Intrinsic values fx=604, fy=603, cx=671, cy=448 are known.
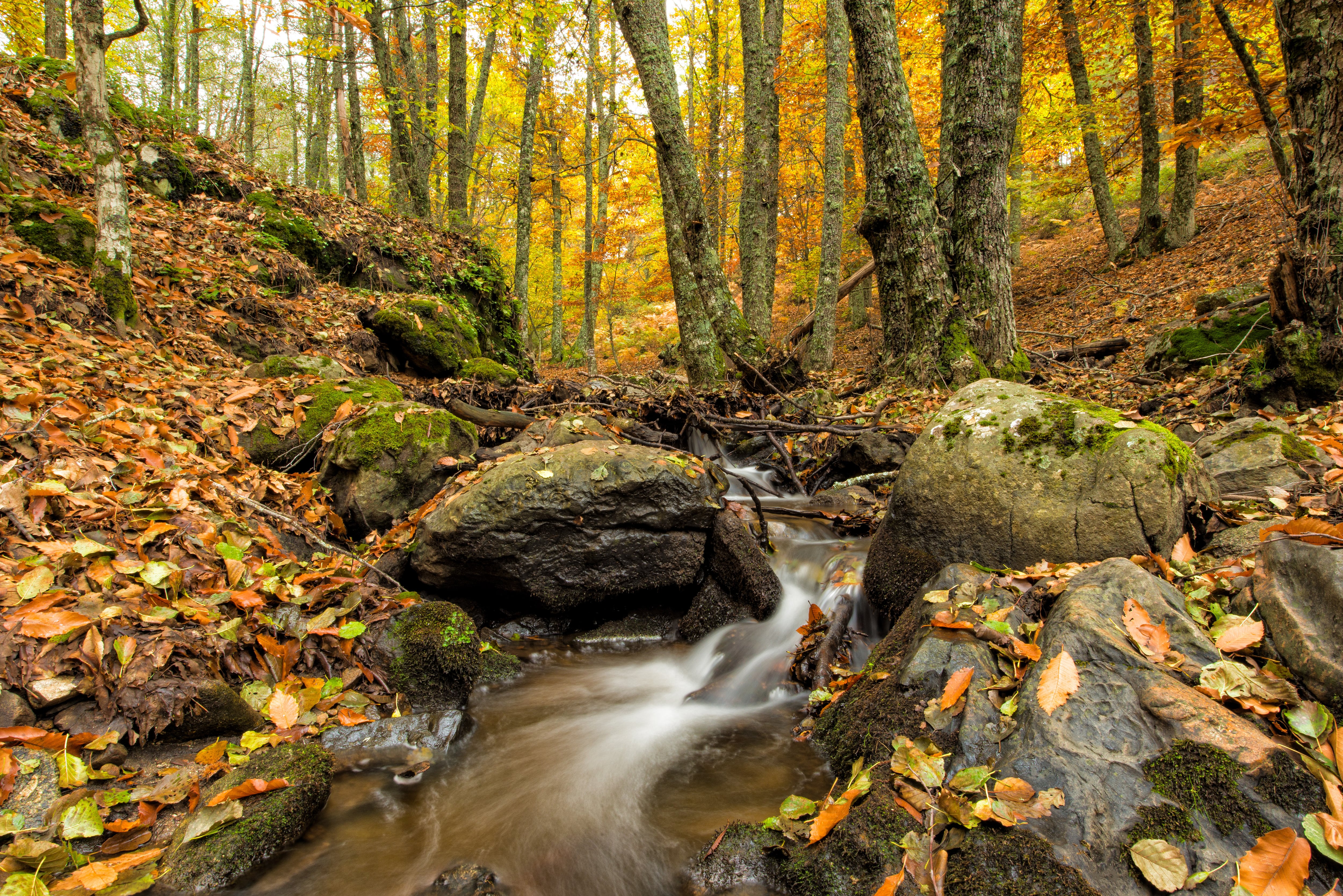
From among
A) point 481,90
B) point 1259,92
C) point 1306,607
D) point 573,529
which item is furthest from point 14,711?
point 481,90

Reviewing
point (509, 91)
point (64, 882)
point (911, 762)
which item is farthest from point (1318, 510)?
point (509, 91)

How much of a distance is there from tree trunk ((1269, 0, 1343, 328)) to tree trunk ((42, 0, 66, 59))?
17.3 metres

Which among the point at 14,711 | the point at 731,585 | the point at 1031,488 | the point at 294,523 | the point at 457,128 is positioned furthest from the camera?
the point at 457,128

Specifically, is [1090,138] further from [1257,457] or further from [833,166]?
[1257,457]

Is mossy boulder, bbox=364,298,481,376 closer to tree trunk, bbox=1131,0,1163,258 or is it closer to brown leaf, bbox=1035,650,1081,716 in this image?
brown leaf, bbox=1035,650,1081,716

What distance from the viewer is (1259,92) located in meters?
7.59

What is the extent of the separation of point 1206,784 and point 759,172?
39.3 ft

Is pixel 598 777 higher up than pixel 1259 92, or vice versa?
pixel 1259 92

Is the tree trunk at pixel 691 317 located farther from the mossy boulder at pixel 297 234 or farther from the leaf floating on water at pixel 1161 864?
the leaf floating on water at pixel 1161 864

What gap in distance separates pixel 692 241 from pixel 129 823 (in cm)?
792

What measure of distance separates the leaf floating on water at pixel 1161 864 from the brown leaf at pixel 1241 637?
2.80ft

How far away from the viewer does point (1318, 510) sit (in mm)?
2865

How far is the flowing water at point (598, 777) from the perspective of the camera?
2.69 metres

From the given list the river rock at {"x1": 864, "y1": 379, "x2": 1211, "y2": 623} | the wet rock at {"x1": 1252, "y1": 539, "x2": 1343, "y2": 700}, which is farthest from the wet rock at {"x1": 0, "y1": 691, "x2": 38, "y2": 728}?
the wet rock at {"x1": 1252, "y1": 539, "x2": 1343, "y2": 700}
